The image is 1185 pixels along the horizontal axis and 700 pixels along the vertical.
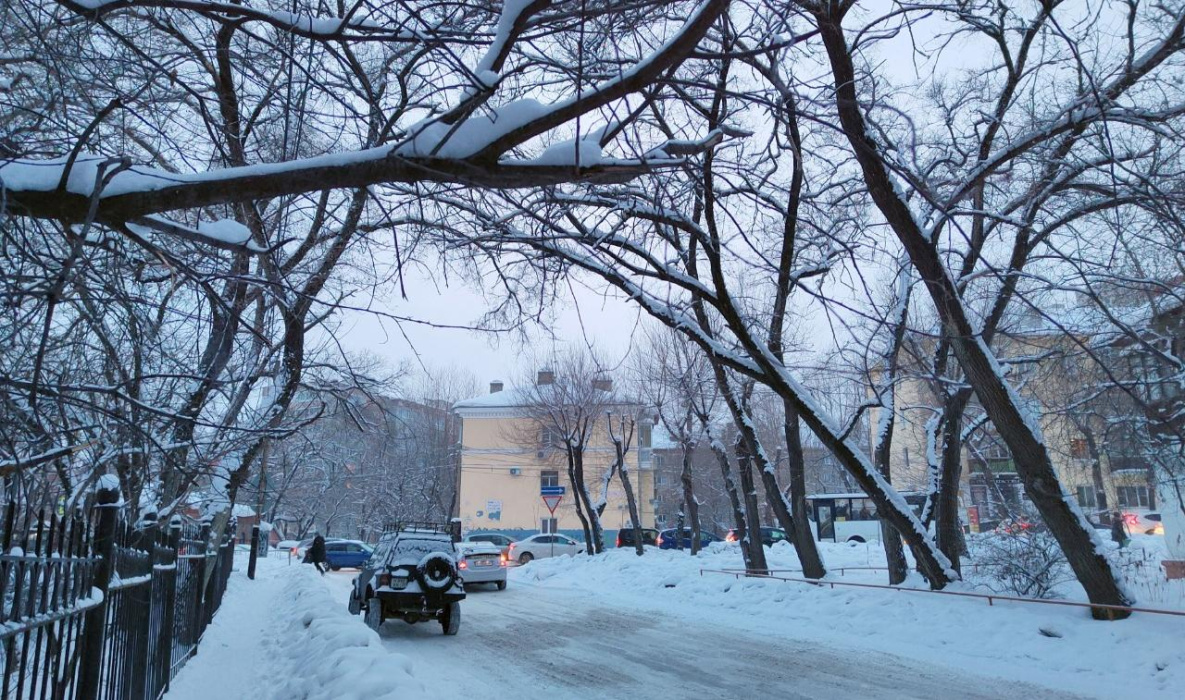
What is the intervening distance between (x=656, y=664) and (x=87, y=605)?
7814 millimetres

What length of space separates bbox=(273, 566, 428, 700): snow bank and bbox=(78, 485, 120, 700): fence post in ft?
5.66

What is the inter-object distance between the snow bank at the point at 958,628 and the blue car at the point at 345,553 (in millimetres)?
21819

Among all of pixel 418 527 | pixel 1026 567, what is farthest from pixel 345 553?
pixel 1026 567

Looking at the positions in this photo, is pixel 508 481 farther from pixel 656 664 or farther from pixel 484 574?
pixel 656 664

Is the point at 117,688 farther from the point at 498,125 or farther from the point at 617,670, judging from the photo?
the point at 617,670

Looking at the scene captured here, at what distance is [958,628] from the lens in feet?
38.3

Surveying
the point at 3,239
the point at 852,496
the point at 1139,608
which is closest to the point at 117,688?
the point at 3,239

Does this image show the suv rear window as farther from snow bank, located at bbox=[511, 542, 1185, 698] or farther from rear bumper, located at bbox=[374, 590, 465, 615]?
snow bank, located at bbox=[511, 542, 1185, 698]

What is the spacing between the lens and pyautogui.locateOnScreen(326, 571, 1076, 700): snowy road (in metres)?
8.72

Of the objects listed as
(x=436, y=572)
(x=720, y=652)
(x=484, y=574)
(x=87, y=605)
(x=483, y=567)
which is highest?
(x=87, y=605)

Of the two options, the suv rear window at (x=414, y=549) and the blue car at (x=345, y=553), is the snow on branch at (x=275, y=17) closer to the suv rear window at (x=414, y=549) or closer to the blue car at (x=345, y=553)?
the suv rear window at (x=414, y=549)

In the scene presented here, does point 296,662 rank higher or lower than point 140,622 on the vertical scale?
lower

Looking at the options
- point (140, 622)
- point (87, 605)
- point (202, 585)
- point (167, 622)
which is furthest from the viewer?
point (202, 585)

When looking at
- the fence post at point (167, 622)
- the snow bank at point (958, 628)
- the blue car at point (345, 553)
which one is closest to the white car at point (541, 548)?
the blue car at point (345, 553)
